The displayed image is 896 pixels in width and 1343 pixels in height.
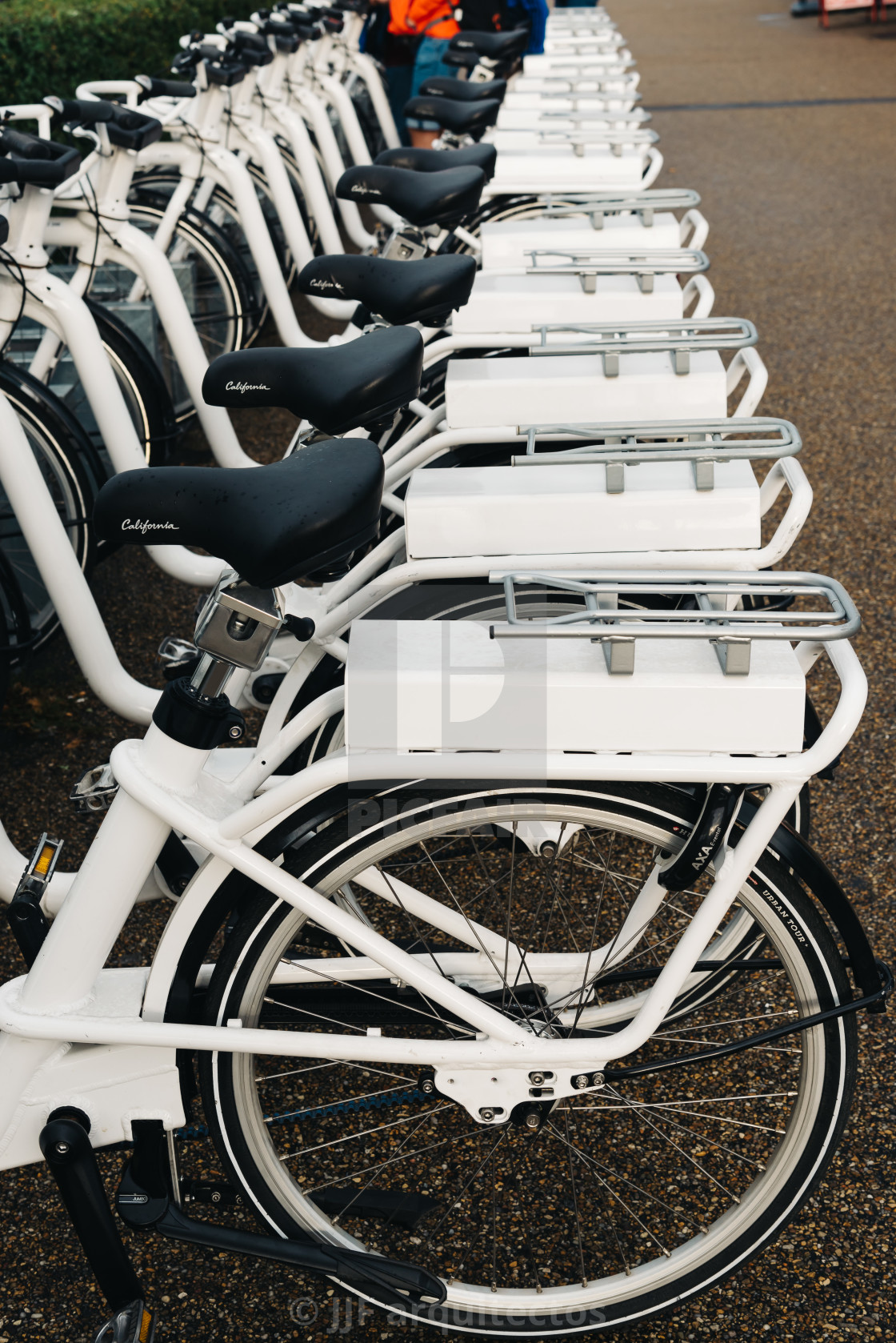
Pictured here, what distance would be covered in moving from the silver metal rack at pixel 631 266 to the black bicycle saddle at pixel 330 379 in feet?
2.93

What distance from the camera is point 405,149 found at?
347 cm

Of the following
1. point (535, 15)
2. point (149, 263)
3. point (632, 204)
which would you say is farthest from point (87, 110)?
point (535, 15)

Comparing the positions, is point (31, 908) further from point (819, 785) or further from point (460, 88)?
point (460, 88)

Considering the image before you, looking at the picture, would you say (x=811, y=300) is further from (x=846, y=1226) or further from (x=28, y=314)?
(x=846, y=1226)

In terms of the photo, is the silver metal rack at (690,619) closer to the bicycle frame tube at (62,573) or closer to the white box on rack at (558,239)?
the bicycle frame tube at (62,573)

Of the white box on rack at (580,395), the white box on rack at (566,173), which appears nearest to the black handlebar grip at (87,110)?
the white box on rack at (566,173)

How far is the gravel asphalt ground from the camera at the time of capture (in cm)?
194

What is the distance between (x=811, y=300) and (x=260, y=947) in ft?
19.1

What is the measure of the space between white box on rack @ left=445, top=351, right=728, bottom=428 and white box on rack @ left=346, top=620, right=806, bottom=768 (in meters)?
0.88

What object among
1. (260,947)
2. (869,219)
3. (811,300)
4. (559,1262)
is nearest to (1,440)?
(260,947)

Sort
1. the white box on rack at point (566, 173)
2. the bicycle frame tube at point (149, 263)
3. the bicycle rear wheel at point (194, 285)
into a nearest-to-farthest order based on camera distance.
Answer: the bicycle frame tube at point (149, 263), the white box on rack at point (566, 173), the bicycle rear wheel at point (194, 285)

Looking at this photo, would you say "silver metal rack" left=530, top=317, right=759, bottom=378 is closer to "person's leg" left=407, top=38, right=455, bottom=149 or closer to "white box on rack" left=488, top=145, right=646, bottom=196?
"white box on rack" left=488, top=145, right=646, bottom=196

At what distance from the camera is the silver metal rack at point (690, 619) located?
143cm

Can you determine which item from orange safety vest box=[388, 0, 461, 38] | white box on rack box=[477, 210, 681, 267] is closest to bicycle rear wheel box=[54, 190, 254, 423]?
white box on rack box=[477, 210, 681, 267]
